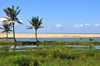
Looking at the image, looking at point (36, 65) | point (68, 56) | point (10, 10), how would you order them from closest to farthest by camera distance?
point (36, 65), point (68, 56), point (10, 10)

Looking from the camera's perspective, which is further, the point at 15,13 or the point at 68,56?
the point at 15,13

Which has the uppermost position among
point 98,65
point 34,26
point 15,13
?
point 15,13

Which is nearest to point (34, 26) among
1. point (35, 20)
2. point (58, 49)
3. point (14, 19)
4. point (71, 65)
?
point (35, 20)

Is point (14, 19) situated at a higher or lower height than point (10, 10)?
lower

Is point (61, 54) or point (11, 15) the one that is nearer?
point (61, 54)

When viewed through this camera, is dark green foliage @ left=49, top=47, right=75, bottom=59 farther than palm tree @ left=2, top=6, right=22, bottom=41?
No

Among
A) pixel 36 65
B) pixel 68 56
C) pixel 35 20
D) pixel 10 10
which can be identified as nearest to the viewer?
pixel 36 65

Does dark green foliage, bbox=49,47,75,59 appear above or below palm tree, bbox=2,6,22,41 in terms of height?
below

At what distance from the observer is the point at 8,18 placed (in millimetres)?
35062

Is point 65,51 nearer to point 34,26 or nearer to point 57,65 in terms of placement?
point 57,65

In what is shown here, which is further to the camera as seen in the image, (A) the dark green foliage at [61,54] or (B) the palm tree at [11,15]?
(B) the palm tree at [11,15]

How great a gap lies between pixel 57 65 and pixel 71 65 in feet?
4.34

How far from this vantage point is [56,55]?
1485 centimetres

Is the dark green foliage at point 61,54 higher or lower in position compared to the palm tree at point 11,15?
lower
